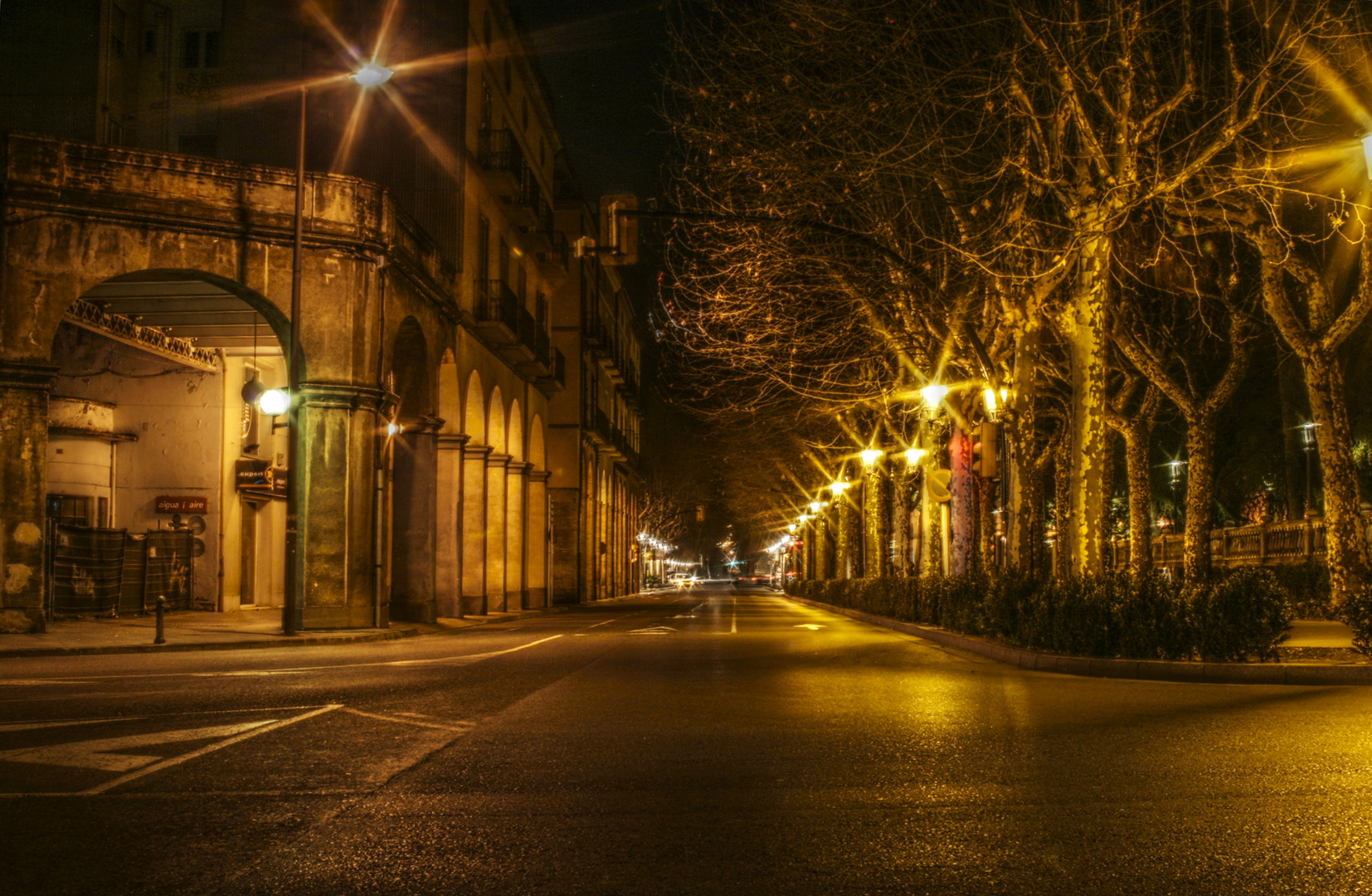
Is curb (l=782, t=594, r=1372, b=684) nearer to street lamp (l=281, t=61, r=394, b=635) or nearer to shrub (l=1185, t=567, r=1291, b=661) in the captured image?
shrub (l=1185, t=567, r=1291, b=661)

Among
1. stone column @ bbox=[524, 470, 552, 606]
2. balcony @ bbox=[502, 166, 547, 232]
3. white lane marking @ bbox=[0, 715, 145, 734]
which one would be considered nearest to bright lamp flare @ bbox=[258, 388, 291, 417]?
balcony @ bbox=[502, 166, 547, 232]

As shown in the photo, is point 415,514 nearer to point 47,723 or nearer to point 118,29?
point 118,29

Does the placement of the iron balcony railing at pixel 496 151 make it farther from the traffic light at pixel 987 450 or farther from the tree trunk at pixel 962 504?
the traffic light at pixel 987 450

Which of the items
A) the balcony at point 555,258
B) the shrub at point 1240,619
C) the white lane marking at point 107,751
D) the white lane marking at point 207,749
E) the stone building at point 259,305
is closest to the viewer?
the white lane marking at point 207,749

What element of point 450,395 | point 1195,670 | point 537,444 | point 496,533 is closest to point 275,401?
point 450,395

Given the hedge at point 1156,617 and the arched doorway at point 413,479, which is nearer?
the hedge at point 1156,617

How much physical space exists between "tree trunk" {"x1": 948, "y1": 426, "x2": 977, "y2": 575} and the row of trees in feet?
2.71

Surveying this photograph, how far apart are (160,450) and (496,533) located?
34.2 feet

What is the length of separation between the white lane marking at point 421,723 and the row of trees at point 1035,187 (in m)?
9.90

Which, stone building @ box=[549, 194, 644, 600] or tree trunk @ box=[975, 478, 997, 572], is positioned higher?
stone building @ box=[549, 194, 644, 600]

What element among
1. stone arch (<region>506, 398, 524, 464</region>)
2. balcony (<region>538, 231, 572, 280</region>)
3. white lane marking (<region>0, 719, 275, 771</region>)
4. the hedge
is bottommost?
white lane marking (<region>0, 719, 275, 771</region>)

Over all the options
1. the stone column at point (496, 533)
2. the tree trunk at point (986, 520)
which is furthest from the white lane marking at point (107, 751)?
the stone column at point (496, 533)

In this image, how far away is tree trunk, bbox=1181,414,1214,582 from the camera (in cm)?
2852

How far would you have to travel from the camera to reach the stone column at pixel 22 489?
1947cm
